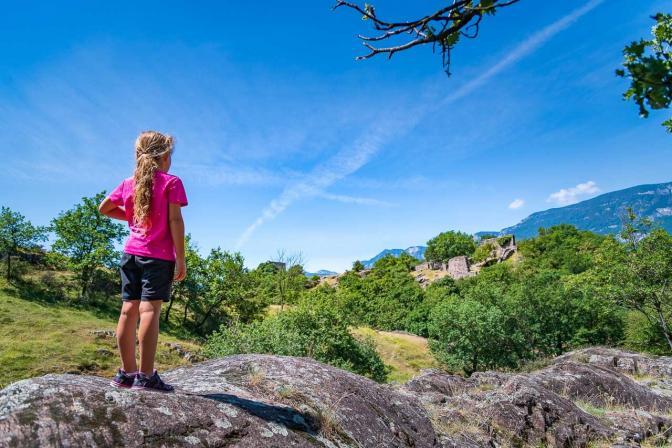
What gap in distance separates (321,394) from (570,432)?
5634mm

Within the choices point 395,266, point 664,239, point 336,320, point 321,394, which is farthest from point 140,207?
point 395,266

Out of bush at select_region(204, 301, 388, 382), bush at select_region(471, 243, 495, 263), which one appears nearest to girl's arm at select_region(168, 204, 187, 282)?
bush at select_region(204, 301, 388, 382)

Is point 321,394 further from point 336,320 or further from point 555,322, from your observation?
point 555,322

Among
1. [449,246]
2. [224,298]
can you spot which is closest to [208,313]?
[224,298]

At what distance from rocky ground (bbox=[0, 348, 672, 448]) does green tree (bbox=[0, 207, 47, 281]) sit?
167ft

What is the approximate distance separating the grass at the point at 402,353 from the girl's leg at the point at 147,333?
3788 cm

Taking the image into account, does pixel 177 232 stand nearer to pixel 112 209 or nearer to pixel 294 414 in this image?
pixel 112 209

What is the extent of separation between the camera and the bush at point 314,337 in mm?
20250

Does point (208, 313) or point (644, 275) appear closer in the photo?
point (644, 275)

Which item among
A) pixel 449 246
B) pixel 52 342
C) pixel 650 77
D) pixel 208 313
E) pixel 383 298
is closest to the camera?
pixel 650 77

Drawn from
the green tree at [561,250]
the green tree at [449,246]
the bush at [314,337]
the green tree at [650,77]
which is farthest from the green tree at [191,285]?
the green tree at [449,246]

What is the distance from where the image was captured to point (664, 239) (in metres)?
33.2

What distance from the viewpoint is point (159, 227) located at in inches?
154

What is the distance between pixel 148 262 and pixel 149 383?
1192 millimetres
